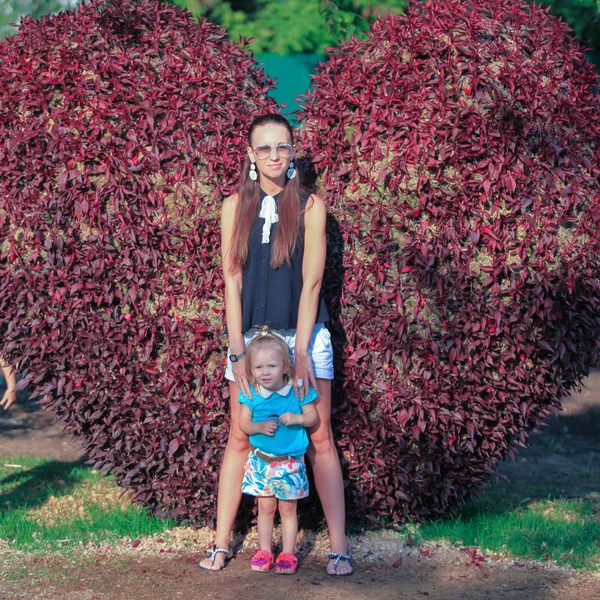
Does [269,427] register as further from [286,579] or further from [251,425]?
[286,579]

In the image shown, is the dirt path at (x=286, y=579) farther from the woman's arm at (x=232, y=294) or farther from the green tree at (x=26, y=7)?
the green tree at (x=26, y=7)

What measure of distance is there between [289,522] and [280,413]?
0.52 m

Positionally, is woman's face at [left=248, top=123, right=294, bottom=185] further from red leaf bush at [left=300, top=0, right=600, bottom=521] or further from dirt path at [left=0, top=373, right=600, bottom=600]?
dirt path at [left=0, top=373, right=600, bottom=600]

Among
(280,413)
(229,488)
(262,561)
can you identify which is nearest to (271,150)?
(280,413)

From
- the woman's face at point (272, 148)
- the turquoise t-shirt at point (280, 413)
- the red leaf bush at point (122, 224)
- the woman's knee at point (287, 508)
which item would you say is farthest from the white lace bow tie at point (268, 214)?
the woman's knee at point (287, 508)

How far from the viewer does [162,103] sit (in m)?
4.24

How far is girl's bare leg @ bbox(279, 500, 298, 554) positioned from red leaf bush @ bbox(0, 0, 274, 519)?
0.51 metres

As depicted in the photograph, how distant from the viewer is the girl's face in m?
3.83

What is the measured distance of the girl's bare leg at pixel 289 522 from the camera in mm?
4023

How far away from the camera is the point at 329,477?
408 centimetres

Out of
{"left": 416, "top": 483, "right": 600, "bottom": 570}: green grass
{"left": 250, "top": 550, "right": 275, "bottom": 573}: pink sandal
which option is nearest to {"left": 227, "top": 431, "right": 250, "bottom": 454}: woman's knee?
{"left": 250, "top": 550, "right": 275, "bottom": 573}: pink sandal

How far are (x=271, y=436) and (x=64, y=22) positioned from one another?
2307mm

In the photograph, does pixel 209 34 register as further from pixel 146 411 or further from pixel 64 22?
pixel 146 411

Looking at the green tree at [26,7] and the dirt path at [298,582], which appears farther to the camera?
the green tree at [26,7]
